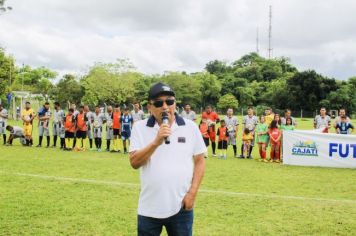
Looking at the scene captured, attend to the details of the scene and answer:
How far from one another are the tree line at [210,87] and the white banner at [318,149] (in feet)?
151

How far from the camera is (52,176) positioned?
425 inches

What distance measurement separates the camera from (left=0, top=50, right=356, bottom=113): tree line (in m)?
68.7

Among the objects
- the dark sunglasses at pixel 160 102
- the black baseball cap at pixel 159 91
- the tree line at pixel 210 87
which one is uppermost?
the tree line at pixel 210 87

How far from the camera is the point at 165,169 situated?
338 cm

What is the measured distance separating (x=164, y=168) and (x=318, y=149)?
1193 cm

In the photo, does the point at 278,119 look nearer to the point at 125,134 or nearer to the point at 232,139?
the point at 232,139

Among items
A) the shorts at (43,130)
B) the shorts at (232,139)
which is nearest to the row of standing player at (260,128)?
the shorts at (232,139)

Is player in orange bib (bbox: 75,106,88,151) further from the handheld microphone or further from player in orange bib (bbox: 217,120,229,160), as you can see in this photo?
the handheld microphone

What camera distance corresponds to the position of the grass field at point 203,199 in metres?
6.43

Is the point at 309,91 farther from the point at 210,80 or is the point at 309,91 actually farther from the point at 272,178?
the point at 272,178

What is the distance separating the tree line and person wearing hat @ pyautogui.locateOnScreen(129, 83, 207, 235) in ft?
185

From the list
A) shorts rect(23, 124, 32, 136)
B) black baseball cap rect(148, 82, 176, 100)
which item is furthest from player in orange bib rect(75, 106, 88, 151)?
black baseball cap rect(148, 82, 176, 100)

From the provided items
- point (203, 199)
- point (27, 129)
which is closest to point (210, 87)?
point (27, 129)

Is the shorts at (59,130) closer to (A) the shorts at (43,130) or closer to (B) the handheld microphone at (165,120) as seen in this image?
(A) the shorts at (43,130)
